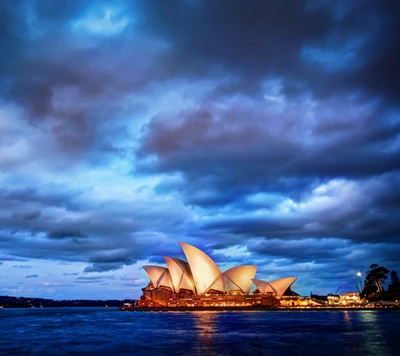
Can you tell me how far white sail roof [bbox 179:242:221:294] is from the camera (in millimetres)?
132500

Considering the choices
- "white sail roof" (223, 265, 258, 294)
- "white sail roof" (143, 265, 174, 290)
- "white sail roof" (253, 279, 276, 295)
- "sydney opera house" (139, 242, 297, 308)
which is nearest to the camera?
"sydney opera house" (139, 242, 297, 308)

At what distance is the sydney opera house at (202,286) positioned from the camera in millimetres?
140000

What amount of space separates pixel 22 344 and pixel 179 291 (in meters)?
97.8

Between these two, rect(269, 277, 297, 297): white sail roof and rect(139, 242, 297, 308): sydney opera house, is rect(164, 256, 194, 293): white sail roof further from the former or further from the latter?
rect(269, 277, 297, 297): white sail roof

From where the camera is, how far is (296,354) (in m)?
39.0

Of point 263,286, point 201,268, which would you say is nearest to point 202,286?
point 201,268

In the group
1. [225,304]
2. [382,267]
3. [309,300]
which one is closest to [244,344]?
[225,304]

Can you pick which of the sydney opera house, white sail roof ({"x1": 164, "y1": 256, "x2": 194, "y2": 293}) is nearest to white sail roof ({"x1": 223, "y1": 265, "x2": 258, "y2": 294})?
the sydney opera house

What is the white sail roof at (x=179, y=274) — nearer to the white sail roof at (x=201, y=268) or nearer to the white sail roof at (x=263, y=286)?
the white sail roof at (x=201, y=268)

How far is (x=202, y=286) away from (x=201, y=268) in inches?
328

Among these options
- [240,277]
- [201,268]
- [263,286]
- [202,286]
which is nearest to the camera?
[201,268]

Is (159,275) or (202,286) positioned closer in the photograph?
(202,286)

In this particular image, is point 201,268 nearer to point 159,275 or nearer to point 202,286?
point 202,286

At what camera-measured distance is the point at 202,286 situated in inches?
5595
